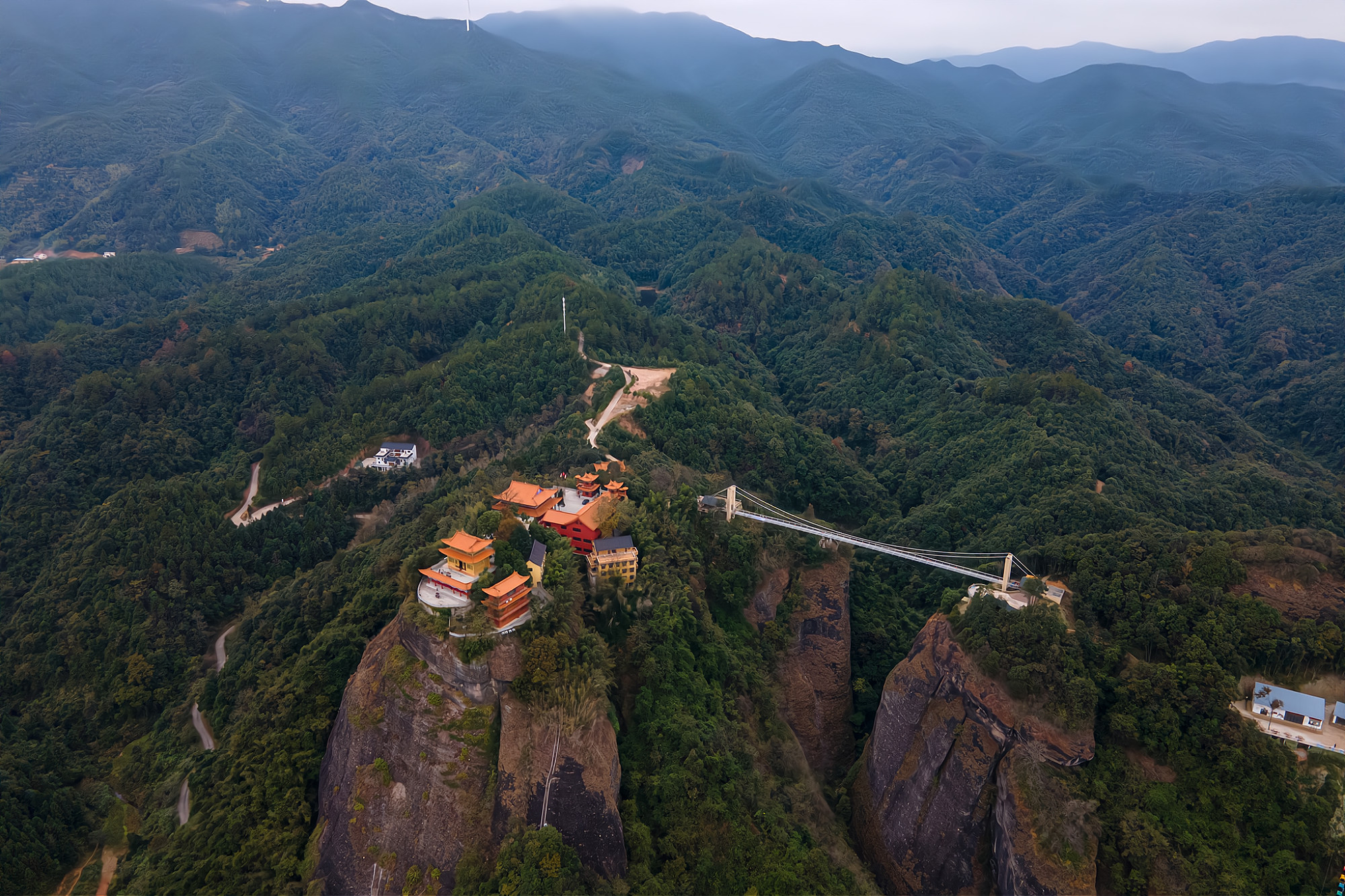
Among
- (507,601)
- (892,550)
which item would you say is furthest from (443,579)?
(892,550)

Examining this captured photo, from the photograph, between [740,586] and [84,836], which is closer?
→ [84,836]

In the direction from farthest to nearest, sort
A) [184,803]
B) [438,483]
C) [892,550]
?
[438,483], [892,550], [184,803]

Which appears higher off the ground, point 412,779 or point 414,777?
point 414,777

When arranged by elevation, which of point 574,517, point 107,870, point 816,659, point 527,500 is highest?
point 574,517

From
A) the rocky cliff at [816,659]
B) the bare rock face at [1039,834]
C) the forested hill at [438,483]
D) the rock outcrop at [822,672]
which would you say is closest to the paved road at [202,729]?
the forested hill at [438,483]

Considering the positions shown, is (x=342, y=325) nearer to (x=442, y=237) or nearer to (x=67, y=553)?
(x=67, y=553)

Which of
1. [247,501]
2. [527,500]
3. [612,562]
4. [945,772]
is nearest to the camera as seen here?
[945,772]

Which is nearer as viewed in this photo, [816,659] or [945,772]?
[945,772]

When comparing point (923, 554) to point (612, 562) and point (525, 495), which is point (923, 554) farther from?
point (525, 495)

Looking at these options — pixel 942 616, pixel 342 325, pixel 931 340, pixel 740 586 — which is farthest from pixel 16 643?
pixel 931 340
